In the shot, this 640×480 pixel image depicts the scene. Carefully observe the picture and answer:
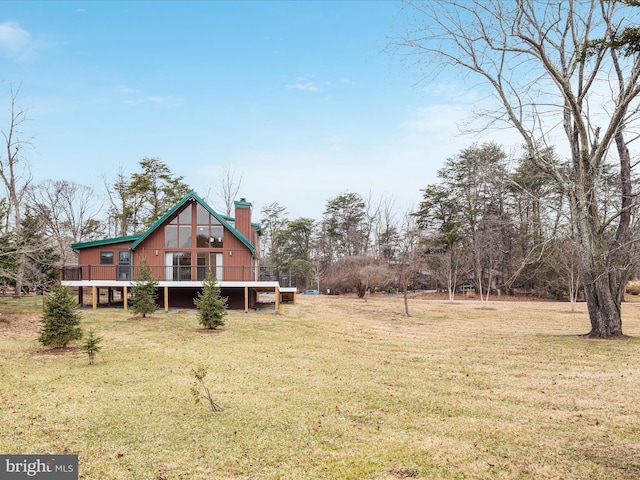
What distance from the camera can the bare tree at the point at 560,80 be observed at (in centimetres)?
1196

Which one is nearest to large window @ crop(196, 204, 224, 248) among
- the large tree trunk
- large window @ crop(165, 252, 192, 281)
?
large window @ crop(165, 252, 192, 281)

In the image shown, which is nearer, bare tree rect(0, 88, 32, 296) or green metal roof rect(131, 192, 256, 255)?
green metal roof rect(131, 192, 256, 255)

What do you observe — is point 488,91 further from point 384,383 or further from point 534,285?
point 534,285

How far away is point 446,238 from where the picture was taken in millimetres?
43438

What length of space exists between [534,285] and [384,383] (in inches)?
1501

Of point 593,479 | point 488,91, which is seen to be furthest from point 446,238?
point 593,479

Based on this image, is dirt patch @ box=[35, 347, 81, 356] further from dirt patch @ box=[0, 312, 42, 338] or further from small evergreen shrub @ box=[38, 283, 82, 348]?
dirt patch @ box=[0, 312, 42, 338]

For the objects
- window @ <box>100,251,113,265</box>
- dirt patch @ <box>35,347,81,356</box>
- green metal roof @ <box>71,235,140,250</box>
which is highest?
green metal roof @ <box>71,235,140,250</box>

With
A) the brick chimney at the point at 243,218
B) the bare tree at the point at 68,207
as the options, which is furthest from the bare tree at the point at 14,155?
the bare tree at the point at 68,207

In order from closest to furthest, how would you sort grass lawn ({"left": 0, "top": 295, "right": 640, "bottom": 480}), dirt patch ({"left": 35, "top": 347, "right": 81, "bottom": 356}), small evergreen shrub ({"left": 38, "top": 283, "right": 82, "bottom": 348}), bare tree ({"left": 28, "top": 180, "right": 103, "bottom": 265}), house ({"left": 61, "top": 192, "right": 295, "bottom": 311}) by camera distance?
grass lawn ({"left": 0, "top": 295, "right": 640, "bottom": 480}) → dirt patch ({"left": 35, "top": 347, "right": 81, "bottom": 356}) → small evergreen shrub ({"left": 38, "top": 283, "right": 82, "bottom": 348}) → house ({"left": 61, "top": 192, "right": 295, "bottom": 311}) → bare tree ({"left": 28, "top": 180, "right": 103, "bottom": 265})

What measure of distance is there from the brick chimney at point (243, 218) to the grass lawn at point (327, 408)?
1020cm

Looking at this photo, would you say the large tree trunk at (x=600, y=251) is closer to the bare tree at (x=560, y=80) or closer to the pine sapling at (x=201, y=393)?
the bare tree at (x=560, y=80)

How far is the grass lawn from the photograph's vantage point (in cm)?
437

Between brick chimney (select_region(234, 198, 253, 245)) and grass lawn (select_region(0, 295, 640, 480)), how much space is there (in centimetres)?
1020
